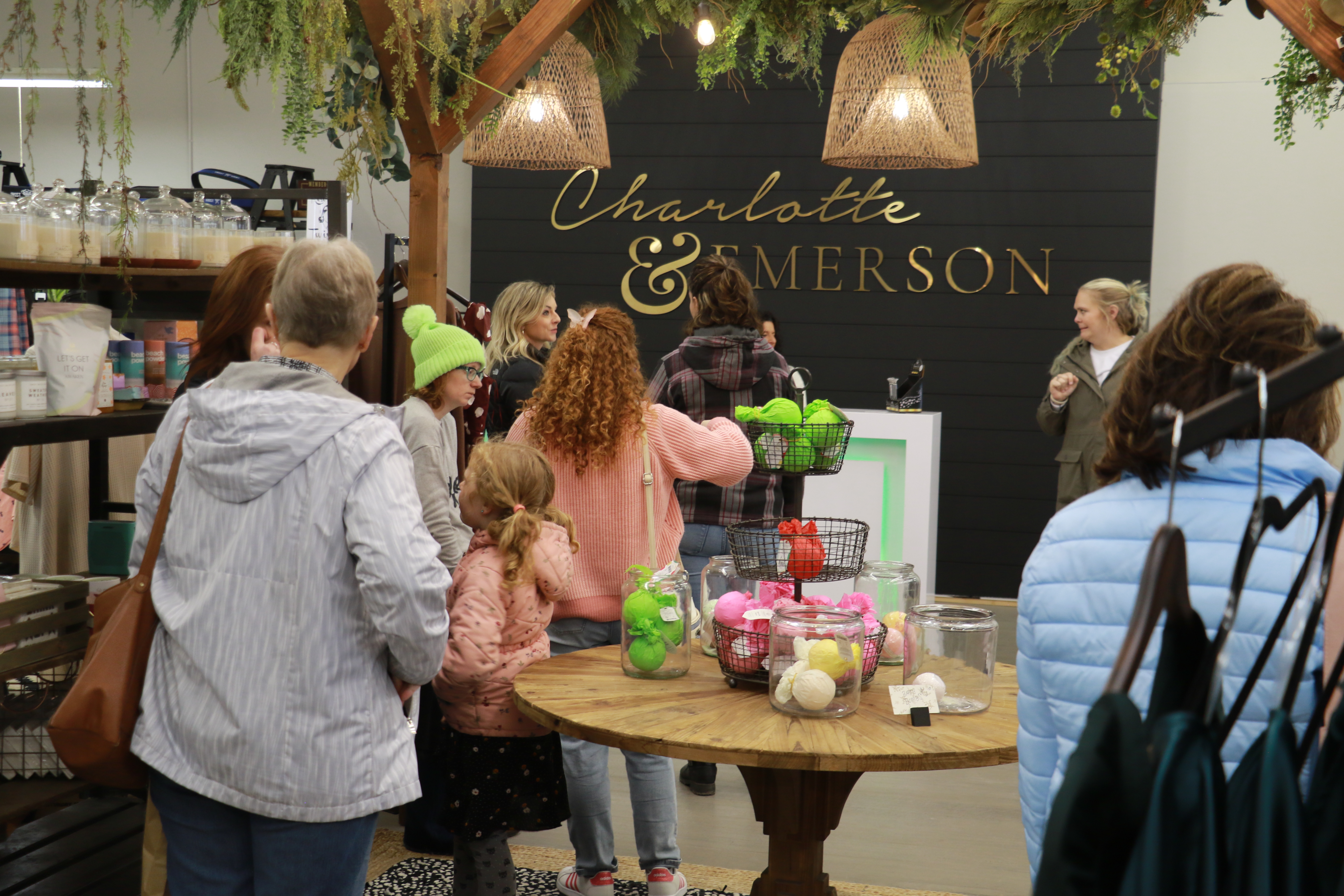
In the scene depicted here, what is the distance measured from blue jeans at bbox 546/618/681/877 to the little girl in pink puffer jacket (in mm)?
237

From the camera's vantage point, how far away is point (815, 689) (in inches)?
79.7

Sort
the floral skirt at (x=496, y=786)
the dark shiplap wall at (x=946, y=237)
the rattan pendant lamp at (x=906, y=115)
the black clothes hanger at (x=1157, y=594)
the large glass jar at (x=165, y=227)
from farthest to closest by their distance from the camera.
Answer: the dark shiplap wall at (x=946, y=237) < the rattan pendant lamp at (x=906, y=115) < the large glass jar at (x=165, y=227) < the floral skirt at (x=496, y=786) < the black clothes hanger at (x=1157, y=594)

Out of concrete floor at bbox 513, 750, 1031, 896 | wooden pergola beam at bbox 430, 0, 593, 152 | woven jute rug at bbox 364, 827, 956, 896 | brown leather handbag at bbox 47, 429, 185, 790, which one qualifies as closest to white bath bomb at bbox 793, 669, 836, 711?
brown leather handbag at bbox 47, 429, 185, 790

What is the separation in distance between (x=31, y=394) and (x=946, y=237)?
17.9 ft

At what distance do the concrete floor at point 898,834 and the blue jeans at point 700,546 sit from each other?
2.31ft

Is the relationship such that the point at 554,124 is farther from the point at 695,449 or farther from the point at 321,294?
the point at 321,294

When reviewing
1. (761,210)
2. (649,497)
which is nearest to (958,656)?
(649,497)

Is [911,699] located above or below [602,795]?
above

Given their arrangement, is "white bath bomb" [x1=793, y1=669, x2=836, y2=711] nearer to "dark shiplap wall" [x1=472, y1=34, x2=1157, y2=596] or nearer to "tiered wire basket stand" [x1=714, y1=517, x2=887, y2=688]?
"tiered wire basket stand" [x1=714, y1=517, x2=887, y2=688]

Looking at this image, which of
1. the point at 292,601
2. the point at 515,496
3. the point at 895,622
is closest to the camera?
the point at 292,601

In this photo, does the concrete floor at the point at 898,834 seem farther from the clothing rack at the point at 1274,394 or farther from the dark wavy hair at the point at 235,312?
the clothing rack at the point at 1274,394

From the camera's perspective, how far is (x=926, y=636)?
221 centimetres

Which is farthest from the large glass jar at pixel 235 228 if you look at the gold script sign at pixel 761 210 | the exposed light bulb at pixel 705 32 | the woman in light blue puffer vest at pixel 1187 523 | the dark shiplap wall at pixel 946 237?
the dark shiplap wall at pixel 946 237

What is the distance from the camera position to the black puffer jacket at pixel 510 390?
4082 mm
